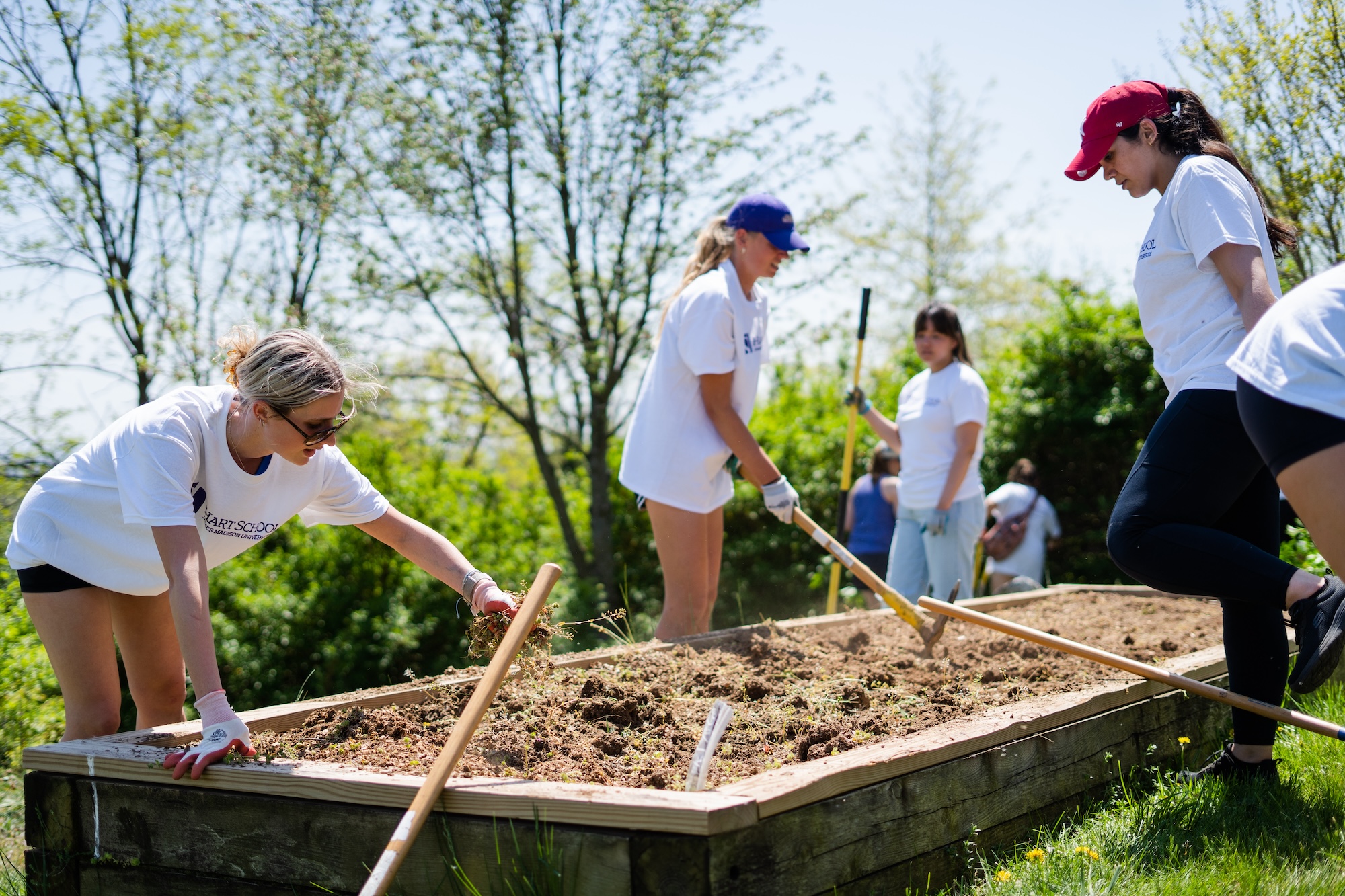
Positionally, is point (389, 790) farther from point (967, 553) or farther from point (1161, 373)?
point (967, 553)

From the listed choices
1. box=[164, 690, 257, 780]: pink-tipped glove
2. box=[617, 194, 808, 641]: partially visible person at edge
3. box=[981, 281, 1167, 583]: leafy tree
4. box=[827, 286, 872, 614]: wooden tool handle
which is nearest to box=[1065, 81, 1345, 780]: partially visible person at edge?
box=[617, 194, 808, 641]: partially visible person at edge

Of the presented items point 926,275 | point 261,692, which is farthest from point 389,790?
point 926,275

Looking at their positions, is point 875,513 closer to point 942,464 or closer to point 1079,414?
point 1079,414

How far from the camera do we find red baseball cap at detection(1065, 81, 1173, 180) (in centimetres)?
290

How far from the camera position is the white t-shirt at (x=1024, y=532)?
728 centimetres

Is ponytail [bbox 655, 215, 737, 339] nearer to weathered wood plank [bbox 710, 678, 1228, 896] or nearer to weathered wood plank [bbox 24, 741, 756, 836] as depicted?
weathered wood plank [bbox 710, 678, 1228, 896]

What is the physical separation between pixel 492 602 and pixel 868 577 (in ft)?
7.14

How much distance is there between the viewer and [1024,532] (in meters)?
7.29

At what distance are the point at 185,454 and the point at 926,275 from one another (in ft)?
72.7

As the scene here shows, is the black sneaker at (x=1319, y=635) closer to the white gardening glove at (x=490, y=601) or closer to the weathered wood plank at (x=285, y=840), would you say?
the weathered wood plank at (x=285, y=840)

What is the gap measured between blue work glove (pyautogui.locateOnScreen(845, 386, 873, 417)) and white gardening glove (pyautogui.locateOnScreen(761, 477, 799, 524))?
1756 mm

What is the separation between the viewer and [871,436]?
8820 millimetres

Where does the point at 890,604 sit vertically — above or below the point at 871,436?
below

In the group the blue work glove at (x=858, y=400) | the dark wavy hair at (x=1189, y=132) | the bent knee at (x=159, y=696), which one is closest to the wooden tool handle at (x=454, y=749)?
the bent knee at (x=159, y=696)
